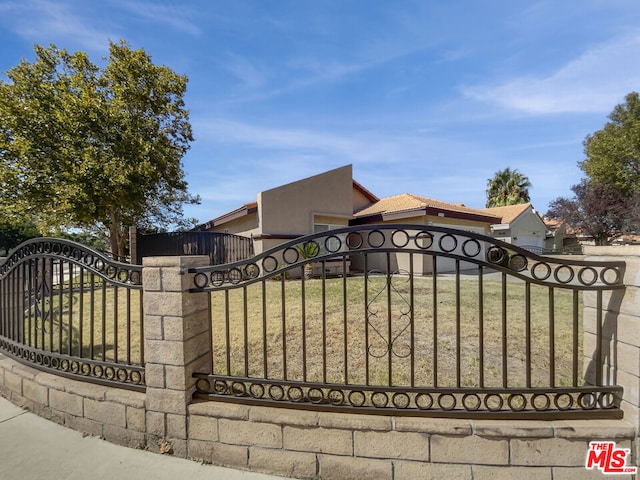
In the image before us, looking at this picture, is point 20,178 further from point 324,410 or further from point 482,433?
point 482,433

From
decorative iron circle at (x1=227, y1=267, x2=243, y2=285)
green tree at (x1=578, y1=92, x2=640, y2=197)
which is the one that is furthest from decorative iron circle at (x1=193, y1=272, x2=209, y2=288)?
green tree at (x1=578, y1=92, x2=640, y2=197)

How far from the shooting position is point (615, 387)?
1.97 metres

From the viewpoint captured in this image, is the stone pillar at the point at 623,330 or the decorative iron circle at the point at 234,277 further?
the decorative iron circle at the point at 234,277

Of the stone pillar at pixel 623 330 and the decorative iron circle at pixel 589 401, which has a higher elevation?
the stone pillar at pixel 623 330

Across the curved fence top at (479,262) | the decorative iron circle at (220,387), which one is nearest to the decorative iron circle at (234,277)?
the curved fence top at (479,262)

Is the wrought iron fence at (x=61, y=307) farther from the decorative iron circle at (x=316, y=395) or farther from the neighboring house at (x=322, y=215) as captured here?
the neighboring house at (x=322, y=215)

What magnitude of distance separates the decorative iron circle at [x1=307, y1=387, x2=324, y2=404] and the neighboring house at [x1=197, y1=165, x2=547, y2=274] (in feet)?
29.2

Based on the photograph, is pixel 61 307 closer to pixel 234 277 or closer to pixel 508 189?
pixel 234 277

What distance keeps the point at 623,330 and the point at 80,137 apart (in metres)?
15.2

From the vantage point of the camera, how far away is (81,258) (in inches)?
104

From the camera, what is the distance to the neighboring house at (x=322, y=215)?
462 inches

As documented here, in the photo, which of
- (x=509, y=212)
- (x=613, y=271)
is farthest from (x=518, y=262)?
(x=509, y=212)

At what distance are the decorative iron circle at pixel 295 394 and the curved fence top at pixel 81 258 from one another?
Result: 4.62 ft

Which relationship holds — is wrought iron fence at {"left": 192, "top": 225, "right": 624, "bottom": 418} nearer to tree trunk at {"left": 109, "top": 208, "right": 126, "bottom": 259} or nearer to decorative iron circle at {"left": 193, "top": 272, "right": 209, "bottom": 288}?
decorative iron circle at {"left": 193, "top": 272, "right": 209, "bottom": 288}
